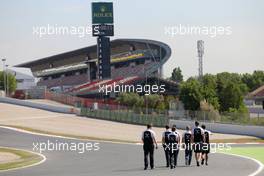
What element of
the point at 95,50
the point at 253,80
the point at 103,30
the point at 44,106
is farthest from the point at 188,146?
the point at 253,80

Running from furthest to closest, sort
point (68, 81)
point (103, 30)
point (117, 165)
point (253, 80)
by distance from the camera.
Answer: point (68, 81), point (253, 80), point (103, 30), point (117, 165)

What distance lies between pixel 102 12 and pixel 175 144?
62.7 m

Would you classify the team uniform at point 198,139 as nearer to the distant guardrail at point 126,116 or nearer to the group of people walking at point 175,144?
the group of people walking at point 175,144

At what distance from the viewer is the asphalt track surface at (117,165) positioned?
1830 cm

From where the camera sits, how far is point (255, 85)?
128375 mm

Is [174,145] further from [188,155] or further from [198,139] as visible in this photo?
[188,155]

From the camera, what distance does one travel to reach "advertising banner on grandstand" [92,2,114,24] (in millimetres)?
80438

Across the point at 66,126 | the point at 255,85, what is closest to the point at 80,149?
the point at 66,126

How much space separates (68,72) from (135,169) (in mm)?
130648

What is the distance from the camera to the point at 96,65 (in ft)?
348

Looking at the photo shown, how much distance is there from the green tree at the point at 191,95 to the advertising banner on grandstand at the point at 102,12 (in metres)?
19.8

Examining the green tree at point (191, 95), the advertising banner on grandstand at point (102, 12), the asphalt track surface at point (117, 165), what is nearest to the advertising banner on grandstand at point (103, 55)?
the advertising banner on grandstand at point (102, 12)

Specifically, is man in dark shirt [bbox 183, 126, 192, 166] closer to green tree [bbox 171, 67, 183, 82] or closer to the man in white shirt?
the man in white shirt

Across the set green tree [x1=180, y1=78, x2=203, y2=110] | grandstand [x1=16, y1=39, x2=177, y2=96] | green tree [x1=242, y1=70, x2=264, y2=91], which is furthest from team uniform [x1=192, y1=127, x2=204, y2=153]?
green tree [x1=242, y1=70, x2=264, y2=91]
